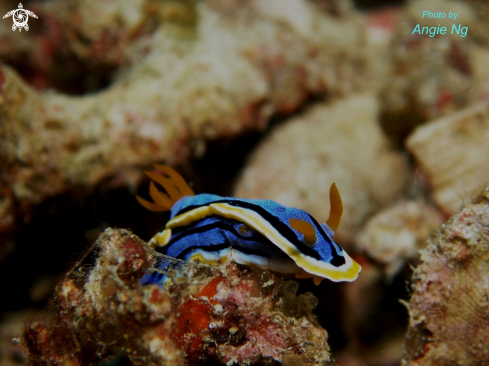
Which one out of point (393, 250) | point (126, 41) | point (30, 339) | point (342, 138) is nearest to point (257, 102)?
point (342, 138)

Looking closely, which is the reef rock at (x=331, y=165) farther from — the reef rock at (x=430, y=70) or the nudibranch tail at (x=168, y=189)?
the nudibranch tail at (x=168, y=189)

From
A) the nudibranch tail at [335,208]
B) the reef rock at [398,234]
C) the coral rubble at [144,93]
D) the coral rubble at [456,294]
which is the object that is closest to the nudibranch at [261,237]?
the nudibranch tail at [335,208]

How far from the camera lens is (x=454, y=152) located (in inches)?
164

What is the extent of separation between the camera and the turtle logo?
244 inches

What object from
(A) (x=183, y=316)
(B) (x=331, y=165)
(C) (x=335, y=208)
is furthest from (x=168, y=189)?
(B) (x=331, y=165)

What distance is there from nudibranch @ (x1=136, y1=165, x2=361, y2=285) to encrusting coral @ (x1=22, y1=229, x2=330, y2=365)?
0.16 metres

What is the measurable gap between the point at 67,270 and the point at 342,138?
4621 millimetres

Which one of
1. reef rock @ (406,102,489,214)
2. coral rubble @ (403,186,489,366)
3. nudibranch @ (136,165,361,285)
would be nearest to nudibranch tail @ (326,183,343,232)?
nudibranch @ (136,165,361,285)

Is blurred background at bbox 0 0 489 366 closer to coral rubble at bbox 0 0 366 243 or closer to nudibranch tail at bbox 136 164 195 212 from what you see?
coral rubble at bbox 0 0 366 243

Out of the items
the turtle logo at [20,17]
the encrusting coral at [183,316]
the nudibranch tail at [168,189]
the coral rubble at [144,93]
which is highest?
the turtle logo at [20,17]

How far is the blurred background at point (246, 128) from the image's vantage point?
13.8ft

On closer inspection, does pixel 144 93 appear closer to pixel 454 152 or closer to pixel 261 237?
pixel 261 237

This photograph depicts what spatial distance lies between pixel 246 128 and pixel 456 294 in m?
3.44

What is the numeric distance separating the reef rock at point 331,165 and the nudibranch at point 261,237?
2.34 meters
